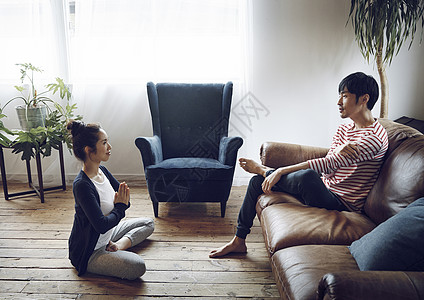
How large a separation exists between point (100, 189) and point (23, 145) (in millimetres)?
1271

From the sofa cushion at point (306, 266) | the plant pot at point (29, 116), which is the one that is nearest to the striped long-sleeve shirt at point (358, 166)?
the sofa cushion at point (306, 266)

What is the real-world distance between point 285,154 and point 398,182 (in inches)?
34.3

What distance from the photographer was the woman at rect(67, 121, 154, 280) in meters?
1.91

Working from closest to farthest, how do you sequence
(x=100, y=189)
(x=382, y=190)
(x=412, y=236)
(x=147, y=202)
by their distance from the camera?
(x=412, y=236) < (x=382, y=190) < (x=100, y=189) < (x=147, y=202)

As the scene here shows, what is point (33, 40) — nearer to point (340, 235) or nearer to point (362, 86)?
point (362, 86)

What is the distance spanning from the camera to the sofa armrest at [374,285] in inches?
39.5

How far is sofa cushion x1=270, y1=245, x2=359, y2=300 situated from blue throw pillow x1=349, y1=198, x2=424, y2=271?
0.09 m

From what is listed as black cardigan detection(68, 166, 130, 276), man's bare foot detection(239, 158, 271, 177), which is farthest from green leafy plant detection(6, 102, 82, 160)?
man's bare foot detection(239, 158, 271, 177)

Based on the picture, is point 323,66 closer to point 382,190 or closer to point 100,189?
point 382,190

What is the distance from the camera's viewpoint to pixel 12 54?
3.48 m

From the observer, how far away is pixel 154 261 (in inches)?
86.5

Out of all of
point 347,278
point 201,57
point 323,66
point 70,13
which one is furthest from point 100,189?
point 323,66

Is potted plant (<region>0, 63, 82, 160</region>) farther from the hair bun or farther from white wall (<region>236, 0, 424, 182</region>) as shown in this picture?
white wall (<region>236, 0, 424, 182</region>)

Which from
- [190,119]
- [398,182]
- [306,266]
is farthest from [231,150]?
[306,266]
